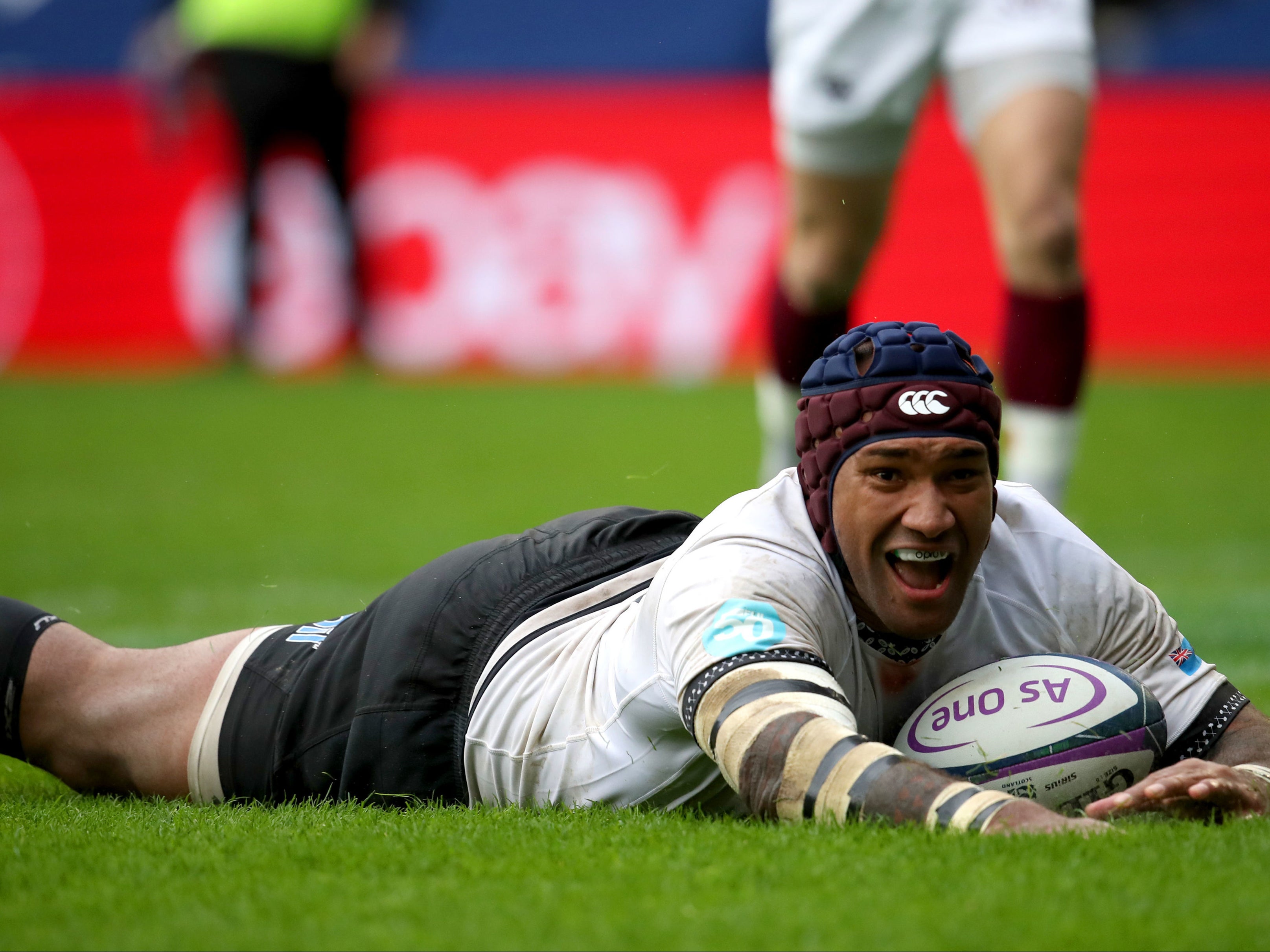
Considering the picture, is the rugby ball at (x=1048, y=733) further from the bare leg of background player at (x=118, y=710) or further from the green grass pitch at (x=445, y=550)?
the bare leg of background player at (x=118, y=710)

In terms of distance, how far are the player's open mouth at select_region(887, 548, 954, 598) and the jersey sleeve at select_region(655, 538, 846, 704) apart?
12 cm

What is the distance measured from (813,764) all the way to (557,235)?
11.6 m

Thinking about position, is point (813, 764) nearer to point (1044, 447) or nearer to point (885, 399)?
point (885, 399)

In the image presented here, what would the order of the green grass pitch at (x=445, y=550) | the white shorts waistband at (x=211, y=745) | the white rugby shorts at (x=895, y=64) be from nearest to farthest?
the green grass pitch at (x=445, y=550) → the white shorts waistband at (x=211, y=745) → the white rugby shorts at (x=895, y=64)

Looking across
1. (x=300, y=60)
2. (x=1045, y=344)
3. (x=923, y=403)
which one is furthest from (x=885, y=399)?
(x=300, y=60)

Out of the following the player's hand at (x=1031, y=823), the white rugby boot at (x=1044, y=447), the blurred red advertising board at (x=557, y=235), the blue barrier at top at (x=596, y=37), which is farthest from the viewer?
the blue barrier at top at (x=596, y=37)

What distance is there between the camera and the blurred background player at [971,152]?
15.0 ft

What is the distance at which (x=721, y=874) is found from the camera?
98.0 inches

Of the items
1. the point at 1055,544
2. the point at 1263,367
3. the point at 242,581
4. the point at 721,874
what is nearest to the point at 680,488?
the point at 242,581

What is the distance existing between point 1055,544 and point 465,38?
14377 mm

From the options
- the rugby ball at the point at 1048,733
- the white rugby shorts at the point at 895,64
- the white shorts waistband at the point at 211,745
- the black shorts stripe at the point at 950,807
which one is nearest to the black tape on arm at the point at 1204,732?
the rugby ball at the point at 1048,733

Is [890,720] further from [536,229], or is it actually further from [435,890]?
[536,229]

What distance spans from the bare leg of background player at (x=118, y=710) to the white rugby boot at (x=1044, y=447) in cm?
206

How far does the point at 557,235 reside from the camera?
1391 centimetres
